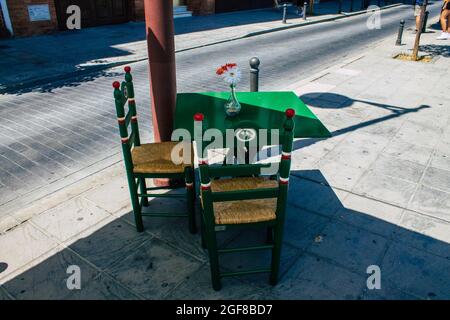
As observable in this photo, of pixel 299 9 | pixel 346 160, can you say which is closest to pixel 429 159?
pixel 346 160

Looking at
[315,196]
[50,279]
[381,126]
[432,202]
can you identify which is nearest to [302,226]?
[315,196]

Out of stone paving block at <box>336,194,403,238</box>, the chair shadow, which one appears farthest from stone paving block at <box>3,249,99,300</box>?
stone paving block at <box>336,194,403,238</box>

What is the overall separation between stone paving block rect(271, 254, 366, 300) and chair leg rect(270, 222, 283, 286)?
4.7 inches

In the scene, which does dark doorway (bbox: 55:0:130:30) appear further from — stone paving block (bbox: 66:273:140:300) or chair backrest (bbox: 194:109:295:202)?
chair backrest (bbox: 194:109:295:202)

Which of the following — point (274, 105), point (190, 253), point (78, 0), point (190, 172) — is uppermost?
point (78, 0)

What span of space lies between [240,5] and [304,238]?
25624 mm

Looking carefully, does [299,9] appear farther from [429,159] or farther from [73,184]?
[73,184]

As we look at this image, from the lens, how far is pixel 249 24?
70.9 feet

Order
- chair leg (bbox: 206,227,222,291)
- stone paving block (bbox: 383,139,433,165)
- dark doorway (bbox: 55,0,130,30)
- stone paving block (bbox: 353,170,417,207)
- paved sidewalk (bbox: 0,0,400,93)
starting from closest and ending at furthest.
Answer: chair leg (bbox: 206,227,222,291), stone paving block (bbox: 353,170,417,207), stone paving block (bbox: 383,139,433,165), paved sidewalk (bbox: 0,0,400,93), dark doorway (bbox: 55,0,130,30)

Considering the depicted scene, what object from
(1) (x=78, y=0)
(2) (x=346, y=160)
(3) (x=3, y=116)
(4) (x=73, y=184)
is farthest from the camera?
(1) (x=78, y=0)

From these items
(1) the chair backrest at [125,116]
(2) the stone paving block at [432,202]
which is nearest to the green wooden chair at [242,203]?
(1) the chair backrest at [125,116]

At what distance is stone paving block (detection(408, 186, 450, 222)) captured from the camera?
493 centimetres

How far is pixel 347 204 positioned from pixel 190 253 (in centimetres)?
228

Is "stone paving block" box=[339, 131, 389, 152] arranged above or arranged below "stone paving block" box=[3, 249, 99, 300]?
above
